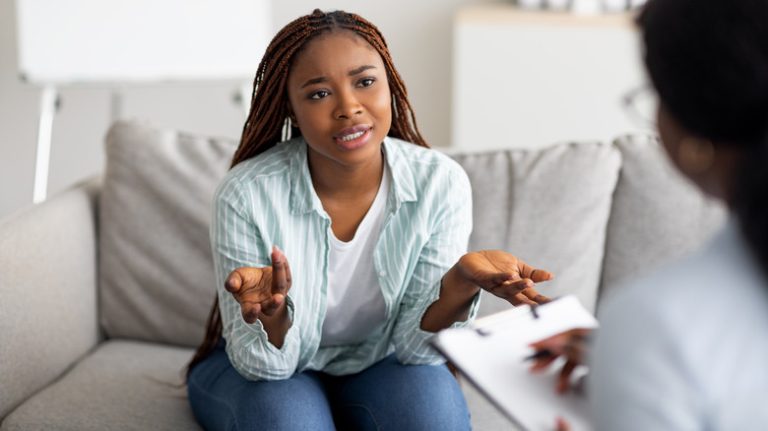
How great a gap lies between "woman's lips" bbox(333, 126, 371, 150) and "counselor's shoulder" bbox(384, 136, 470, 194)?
0.14 meters

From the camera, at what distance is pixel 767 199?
0.74m

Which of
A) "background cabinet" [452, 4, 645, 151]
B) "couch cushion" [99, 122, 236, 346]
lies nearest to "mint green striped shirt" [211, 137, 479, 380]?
"couch cushion" [99, 122, 236, 346]

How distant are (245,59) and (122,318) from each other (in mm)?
1175

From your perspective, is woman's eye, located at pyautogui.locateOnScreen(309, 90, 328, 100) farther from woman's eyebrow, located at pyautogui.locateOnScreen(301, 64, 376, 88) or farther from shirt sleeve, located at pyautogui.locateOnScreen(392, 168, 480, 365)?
shirt sleeve, located at pyautogui.locateOnScreen(392, 168, 480, 365)

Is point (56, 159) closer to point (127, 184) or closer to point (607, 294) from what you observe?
point (127, 184)

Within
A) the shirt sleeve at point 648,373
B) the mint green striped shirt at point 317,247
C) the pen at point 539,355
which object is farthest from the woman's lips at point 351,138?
the shirt sleeve at point 648,373

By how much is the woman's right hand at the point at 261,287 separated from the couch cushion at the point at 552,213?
2.02 feet

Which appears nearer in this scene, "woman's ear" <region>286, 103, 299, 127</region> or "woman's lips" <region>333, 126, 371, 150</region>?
"woman's lips" <region>333, 126, 371, 150</region>

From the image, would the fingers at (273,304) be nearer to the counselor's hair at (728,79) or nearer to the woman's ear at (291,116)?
the woman's ear at (291,116)

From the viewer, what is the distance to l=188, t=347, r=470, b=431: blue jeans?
1509 millimetres

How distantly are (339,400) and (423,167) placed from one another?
408 mm

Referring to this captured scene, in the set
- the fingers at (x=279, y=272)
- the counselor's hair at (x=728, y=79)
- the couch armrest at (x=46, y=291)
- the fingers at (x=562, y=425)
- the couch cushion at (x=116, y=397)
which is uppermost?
the counselor's hair at (x=728, y=79)

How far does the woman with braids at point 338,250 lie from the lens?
60.1 inches

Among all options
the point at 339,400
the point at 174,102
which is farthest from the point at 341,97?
the point at 174,102
